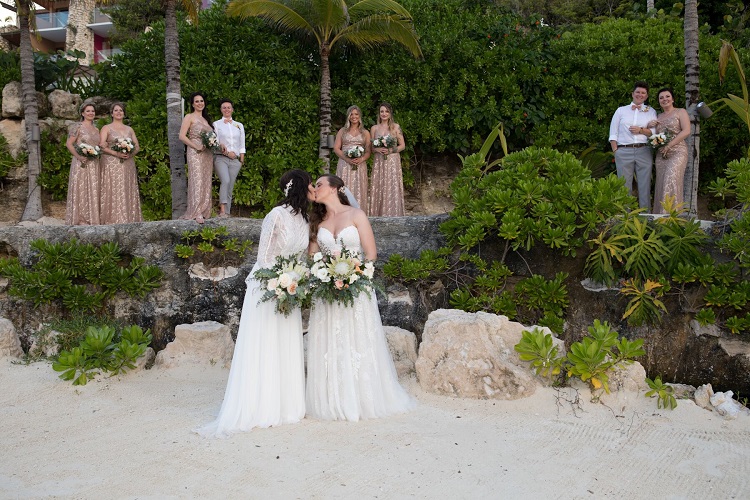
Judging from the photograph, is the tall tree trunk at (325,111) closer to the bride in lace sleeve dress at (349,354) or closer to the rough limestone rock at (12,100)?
the rough limestone rock at (12,100)

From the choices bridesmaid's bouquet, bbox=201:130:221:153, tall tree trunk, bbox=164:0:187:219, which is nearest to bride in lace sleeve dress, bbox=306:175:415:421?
bridesmaid's bouquet, bbox=201:130:221:153

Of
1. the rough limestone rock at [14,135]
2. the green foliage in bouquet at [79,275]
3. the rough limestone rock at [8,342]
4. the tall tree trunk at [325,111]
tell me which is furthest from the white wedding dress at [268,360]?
the rough limestone rock at [14,135]

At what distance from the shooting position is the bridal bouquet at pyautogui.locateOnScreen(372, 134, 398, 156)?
9555 millimetres

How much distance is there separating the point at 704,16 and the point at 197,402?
48.8 feet

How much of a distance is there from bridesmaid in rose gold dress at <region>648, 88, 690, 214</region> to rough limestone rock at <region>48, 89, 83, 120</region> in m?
10.6

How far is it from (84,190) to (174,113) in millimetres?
1834

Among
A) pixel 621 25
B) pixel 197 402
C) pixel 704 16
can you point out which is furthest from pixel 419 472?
pixel 704 16

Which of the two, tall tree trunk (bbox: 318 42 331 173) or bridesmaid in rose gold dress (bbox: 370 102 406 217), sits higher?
tall tree trunk (bbox: 318 42 331 173)

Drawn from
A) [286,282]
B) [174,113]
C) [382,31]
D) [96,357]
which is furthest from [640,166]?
[96,357]

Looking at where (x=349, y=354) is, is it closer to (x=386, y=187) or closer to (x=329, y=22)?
(x=386, y=187)

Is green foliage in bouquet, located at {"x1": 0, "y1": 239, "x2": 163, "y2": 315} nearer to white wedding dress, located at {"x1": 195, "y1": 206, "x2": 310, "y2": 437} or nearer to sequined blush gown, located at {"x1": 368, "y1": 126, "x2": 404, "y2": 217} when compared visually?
white wedding dress, located at {"x1": 195, "y1": 206, "x2": 310, "y2": 437}

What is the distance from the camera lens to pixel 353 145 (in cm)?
969

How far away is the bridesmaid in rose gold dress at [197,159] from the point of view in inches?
356

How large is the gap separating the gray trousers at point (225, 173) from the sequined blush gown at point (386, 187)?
223 centimetres
